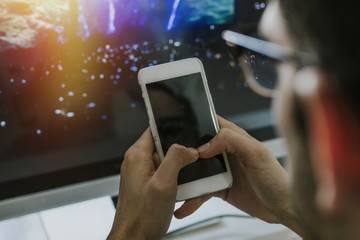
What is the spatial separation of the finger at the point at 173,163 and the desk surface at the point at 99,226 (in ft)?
0.72

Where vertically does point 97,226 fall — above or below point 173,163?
below

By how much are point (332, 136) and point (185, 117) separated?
417 millimetres

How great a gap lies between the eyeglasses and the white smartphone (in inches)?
5.3

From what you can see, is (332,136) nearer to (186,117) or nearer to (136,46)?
(186,117)

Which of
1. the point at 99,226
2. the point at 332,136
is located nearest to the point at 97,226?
the point at 99,226

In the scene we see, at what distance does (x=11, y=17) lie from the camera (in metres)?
0.79

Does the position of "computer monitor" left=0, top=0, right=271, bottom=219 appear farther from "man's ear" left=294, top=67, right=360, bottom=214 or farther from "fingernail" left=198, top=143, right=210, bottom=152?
"man's ear" left=294, top=67, right=360, bottom=214

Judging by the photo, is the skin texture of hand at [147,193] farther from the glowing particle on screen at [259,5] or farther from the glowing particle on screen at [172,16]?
the glowing particle on screen at [259,5]

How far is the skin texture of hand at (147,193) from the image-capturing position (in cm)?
70

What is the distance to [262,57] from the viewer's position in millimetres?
571

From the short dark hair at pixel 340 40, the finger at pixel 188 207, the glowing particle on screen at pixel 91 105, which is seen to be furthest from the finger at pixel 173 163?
the short dark hair at pixel 340 40

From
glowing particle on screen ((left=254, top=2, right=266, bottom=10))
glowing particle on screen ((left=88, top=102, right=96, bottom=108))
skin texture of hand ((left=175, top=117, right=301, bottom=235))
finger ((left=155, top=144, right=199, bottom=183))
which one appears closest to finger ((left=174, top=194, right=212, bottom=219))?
skin texture of hand ((left=175, top=117, right=301, bottom=235))

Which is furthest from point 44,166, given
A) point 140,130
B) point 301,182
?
point 301,182

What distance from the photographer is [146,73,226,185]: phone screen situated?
78 centimetres
